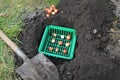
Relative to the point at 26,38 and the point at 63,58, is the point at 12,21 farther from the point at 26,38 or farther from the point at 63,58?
the point at 63,58

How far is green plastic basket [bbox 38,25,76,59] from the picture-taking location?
10.4 feet

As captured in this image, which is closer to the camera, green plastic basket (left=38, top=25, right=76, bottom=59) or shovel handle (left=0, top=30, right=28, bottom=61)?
shovel handle (left=0, top=30, right=28, bottom=61)

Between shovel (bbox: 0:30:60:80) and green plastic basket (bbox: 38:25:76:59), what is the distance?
0.60ft

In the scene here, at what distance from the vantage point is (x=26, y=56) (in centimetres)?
302

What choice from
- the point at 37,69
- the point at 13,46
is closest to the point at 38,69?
the point at 37,69

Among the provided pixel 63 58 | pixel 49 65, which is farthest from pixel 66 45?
pixel 49 65

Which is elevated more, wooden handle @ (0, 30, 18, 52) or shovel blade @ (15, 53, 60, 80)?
wooden handle @ (0, 30, 18, 52)

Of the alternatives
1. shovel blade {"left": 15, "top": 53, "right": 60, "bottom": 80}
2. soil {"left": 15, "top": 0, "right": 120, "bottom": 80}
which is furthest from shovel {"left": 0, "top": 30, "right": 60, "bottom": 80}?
soil {"left": 15, "top": 0, "right": 120, "bottom": 80}

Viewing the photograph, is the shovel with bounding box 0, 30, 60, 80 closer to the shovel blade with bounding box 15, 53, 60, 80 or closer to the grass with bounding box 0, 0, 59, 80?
the shovel blade with bounding box 15, 53, 60, 80

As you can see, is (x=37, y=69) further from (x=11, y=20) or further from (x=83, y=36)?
(x=11, y=20)

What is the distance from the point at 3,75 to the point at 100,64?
3.58 feet

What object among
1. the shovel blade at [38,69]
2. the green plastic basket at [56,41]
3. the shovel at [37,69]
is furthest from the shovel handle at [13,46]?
the green plastic basket at [56,41]

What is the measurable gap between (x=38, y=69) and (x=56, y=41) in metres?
0.57

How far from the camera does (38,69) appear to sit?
288 cm
